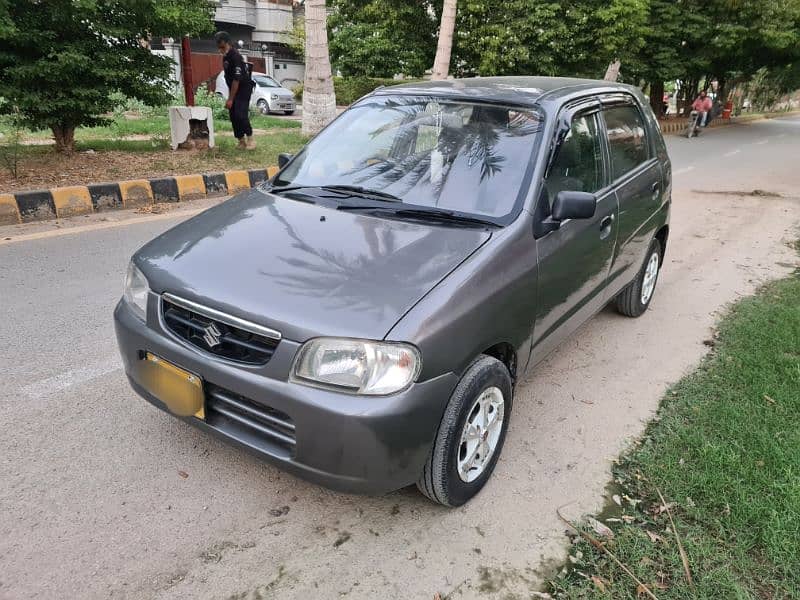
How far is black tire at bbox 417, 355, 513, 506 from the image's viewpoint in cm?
234

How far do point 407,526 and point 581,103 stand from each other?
2.47 metres

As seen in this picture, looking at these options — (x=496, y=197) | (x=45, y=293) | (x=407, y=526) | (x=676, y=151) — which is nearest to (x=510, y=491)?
(x=407, y=526)

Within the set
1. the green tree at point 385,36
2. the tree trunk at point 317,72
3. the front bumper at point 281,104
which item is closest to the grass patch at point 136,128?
the tree trunk at point 317,72

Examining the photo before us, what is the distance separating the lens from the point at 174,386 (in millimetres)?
2465

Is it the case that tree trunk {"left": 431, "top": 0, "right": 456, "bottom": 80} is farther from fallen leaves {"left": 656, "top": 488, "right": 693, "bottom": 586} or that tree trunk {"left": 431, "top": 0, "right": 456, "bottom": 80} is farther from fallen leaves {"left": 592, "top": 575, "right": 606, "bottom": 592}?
fallen leaves {"left": 592, "top": 575, "right": 606, "bottom": 592}

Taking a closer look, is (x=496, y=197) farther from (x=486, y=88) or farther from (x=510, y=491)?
(x=510, y=491)

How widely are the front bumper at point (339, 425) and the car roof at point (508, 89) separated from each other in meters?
1.74

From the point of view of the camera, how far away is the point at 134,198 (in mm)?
7383

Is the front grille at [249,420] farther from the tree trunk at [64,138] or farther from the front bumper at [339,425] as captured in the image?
the tree trunk at [64,138]

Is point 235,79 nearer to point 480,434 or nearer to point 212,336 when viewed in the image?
point 212,336

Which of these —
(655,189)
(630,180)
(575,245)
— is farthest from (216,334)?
(655,189)

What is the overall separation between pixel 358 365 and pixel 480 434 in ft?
2.45

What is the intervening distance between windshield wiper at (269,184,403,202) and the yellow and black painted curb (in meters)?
2.43

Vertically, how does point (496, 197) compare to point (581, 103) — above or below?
below
